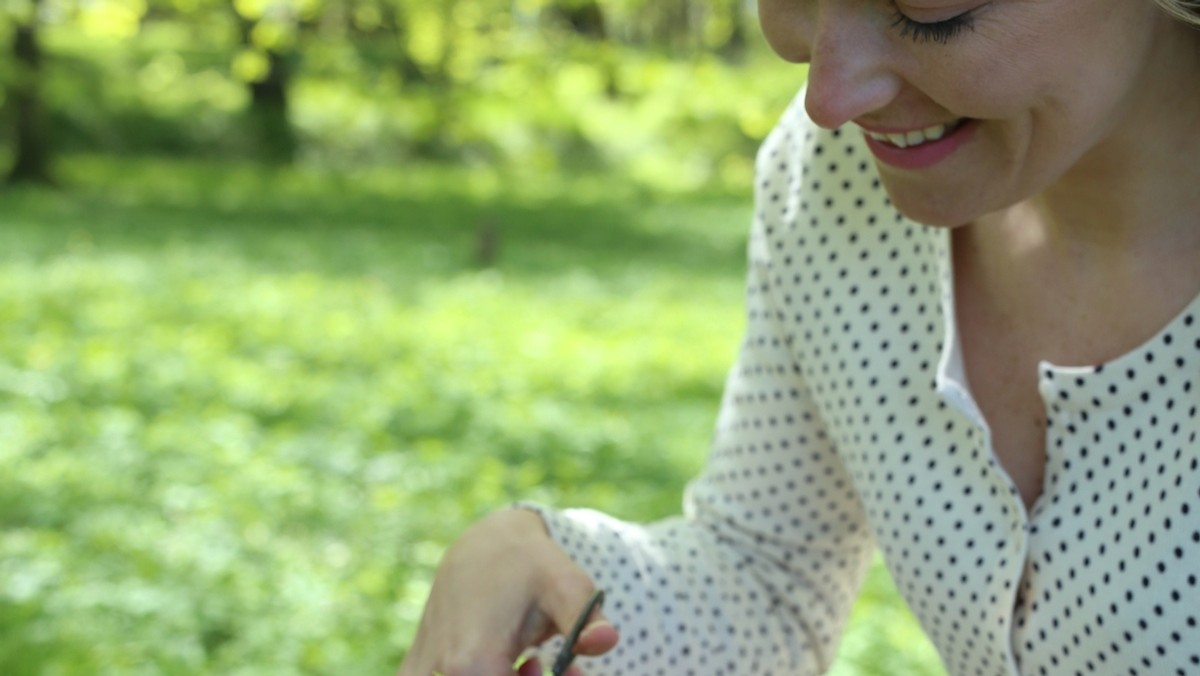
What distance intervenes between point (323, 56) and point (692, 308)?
13.4ft

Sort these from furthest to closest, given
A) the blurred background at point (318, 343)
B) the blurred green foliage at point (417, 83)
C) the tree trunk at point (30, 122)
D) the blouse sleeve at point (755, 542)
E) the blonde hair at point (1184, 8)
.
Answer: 1. the tree trunk at point (30, 122)
2. the blurred green foliage at point (417, 83)
3. the blurred background at point (318, 343)
4. the blouse sleeve at point (755, 542)
5. the blonde hair at point (1184, 8)

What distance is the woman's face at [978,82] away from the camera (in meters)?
0.97

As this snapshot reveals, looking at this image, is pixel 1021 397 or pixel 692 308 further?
pixel 692 308

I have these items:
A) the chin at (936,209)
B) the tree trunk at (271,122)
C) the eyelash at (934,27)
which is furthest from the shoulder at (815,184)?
the tree trunk at (271,122)

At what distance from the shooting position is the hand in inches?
43.5

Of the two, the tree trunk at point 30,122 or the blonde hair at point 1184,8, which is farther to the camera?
the tree trunk at point 30,122

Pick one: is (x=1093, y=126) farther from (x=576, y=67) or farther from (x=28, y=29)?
(x=28, y=29)

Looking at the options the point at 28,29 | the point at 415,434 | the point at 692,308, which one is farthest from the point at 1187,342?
the point at 28,29

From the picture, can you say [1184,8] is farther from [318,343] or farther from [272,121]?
[272,121]

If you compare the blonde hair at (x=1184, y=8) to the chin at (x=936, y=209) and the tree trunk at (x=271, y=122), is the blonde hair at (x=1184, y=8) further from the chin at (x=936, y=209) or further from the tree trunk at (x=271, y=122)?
the tree trunk at (x=271, y=122)

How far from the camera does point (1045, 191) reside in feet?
3.96

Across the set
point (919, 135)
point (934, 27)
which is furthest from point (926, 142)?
point (934, 27)

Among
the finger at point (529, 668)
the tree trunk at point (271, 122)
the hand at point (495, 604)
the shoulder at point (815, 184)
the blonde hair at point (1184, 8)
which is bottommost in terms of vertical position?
the tree trunk at point (271, 122)

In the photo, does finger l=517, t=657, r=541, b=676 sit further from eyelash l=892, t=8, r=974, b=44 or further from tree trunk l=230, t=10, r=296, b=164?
tree trunk l=230, t=10, r=296, b=164
